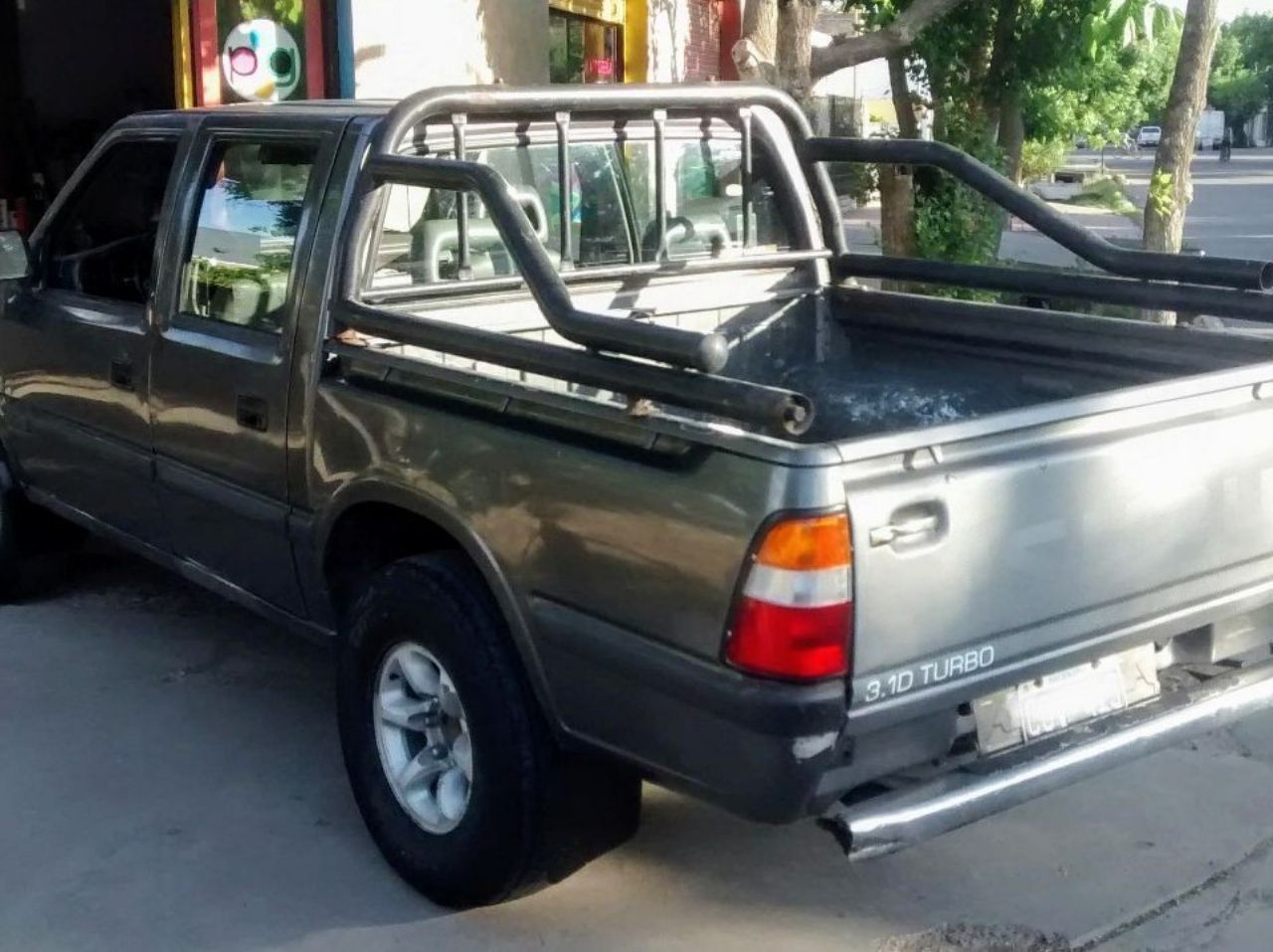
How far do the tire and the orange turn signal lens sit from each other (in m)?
0.85

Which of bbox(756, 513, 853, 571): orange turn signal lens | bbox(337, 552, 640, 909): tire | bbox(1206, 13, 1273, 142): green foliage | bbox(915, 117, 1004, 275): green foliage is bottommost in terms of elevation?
bbox(337, 552, 640, 909): tire

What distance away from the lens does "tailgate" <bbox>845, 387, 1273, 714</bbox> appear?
3.09 m

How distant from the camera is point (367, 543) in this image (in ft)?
14.0

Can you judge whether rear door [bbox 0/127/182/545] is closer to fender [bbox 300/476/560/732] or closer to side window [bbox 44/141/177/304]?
side window [bbox 44/141/177/304]

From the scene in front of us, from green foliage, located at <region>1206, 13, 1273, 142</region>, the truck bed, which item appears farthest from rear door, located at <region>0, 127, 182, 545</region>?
green foliage, located at <region>1206, 13, 1273, 142</region>

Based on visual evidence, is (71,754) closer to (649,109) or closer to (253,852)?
(253,852)

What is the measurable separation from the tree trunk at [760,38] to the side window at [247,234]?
4501 mm

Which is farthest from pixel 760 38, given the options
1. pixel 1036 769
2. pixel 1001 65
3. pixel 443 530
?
pixel 1036 769

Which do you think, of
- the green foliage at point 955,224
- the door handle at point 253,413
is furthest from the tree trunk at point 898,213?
the door handle at point 253,413

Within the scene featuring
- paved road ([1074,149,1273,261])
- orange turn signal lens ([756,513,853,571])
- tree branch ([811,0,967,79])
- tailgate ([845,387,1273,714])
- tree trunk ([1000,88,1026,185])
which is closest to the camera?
orange turn signal lens ([756,513,853,571])

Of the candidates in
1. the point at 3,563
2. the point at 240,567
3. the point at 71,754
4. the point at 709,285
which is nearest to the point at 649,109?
the point at 709,285

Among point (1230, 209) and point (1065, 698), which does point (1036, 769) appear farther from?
point (1230, 209)

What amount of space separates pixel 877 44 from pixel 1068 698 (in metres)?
6.79

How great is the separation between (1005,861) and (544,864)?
4.22 feet
